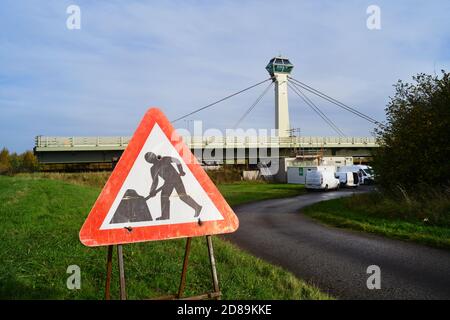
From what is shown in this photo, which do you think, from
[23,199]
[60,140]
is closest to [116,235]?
[23,199]

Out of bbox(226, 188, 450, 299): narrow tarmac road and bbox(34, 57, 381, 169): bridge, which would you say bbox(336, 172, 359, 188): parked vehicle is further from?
bbox(226, 188, 450, 299): narrow tarmac road

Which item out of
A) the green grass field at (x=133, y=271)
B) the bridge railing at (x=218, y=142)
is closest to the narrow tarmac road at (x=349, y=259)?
the green grass field at (x=133, y=271)

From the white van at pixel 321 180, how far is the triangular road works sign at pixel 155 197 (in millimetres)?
28770

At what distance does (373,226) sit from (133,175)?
30.2 feet

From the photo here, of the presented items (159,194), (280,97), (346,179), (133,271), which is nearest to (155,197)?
(159,194)

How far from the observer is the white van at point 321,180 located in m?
31.4

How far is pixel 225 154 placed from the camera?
50.0 metres

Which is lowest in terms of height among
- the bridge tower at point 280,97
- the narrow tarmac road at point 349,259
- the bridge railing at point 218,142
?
the narrow tarmac road at point 349,259

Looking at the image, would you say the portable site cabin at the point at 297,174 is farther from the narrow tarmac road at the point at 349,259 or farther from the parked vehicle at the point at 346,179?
the narrow tarmac road at the point at 349,259

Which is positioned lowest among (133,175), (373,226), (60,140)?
(373,226)

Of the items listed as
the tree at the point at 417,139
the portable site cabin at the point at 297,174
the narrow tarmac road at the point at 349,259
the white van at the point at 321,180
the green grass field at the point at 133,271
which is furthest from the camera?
the portable site cabin at the point at 297,174

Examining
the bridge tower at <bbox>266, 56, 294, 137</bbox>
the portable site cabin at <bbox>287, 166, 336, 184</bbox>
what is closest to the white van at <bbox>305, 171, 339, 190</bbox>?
the portable site cabin at <bbox>287, 166, 336, 184</bbox>

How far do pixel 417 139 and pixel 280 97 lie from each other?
57690 mm

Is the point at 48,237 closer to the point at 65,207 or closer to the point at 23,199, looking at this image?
the point at 65,207
